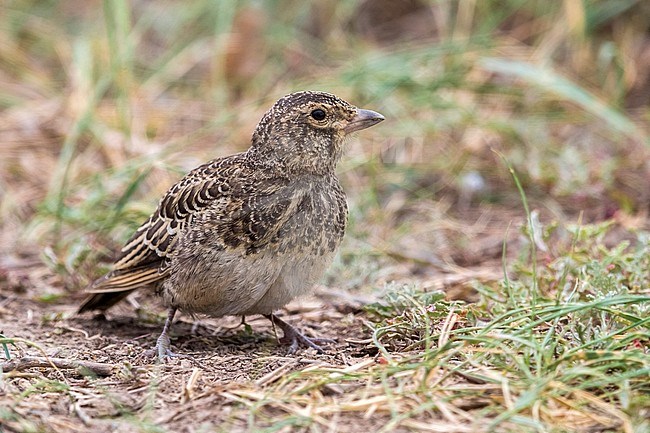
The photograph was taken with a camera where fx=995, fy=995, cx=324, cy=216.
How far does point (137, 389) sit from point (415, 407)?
45.2 inches

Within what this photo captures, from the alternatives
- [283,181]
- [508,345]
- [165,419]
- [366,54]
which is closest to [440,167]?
[366,54]

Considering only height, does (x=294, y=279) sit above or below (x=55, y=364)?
above

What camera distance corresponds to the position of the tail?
16.0ft

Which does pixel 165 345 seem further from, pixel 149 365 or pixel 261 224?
pixel 261 224

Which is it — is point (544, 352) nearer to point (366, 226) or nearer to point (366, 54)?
point (366, 226)

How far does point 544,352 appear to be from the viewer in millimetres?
3469

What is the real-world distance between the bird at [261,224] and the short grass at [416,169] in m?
0.42

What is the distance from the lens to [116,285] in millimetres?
5027

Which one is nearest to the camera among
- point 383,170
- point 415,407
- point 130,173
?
point 415,407

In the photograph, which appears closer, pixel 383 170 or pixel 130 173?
pixel 130 173

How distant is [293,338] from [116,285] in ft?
3.15

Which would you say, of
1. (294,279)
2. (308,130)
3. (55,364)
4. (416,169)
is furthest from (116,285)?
(416,169)

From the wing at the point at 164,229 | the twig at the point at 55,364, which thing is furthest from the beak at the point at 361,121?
the twig at the point at 55,364

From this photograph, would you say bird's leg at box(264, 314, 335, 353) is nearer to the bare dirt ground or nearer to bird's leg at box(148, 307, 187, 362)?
the bare dirt ground
